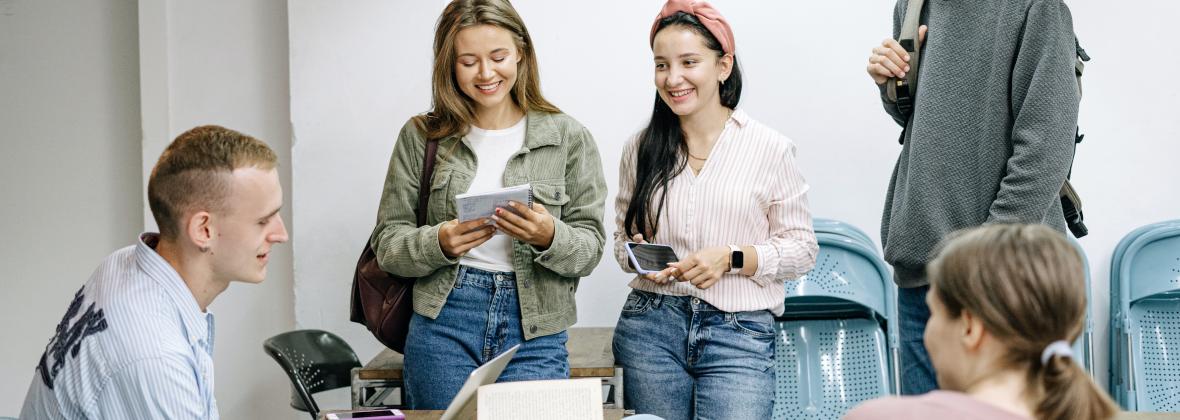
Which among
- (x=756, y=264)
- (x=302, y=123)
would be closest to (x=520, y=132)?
(x=756, y=264)

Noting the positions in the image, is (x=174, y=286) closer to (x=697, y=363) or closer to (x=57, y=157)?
(x=697, y=363)

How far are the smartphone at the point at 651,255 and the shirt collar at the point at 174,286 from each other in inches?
53.1

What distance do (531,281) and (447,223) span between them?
1.04 feet

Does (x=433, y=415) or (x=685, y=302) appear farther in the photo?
(x=685, y=302)

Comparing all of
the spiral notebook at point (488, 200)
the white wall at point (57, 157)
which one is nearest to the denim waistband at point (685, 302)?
the spiral notebook at point (488, 200)

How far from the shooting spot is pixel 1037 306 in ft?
5.47

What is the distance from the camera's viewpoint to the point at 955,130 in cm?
291

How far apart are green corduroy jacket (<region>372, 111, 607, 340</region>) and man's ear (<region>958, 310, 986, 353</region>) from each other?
1.50 metres

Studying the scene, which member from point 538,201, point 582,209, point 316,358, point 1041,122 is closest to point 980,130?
point 1041,122

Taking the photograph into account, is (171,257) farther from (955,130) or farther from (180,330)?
(955,130)

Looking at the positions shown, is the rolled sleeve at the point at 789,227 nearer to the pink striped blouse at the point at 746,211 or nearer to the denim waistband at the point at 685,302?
the pink striped blouse at the point at 746,211

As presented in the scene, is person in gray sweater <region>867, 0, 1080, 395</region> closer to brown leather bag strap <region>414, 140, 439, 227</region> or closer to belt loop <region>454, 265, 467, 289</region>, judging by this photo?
belt loop <region>454, 265, 467, 289</region>

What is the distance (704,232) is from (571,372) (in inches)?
28.7

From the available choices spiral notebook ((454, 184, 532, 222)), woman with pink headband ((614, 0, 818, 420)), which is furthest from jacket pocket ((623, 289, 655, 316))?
spiral notebook ((454, 184, 532, 222))
